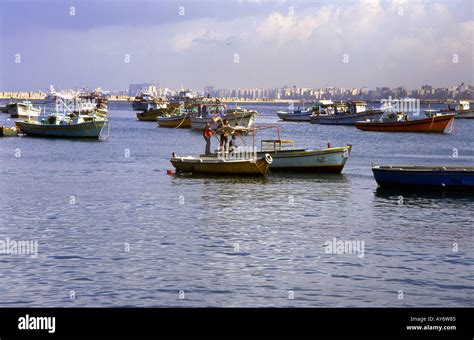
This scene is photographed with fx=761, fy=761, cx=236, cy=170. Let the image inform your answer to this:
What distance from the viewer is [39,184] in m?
42.6

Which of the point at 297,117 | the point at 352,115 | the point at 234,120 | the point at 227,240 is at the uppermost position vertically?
the point at 234,120

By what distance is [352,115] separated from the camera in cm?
12188

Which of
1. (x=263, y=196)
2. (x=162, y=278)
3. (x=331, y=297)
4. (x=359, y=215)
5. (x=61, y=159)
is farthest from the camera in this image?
(x=61, y=159)

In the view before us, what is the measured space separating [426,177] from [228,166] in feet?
38.7

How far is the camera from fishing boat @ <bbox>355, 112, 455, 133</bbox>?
321ft

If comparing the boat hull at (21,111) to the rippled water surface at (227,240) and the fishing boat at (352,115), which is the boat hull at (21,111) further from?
the rippled water surface at (227,240)

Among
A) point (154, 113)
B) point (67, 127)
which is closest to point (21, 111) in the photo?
point (154, 113)

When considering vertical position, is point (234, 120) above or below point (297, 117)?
above

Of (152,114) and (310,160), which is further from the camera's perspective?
(152,114)

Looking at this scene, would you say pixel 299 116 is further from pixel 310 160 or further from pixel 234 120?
pixel 310 160

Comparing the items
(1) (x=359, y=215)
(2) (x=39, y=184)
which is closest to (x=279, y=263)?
(1) (x=359, y=215)

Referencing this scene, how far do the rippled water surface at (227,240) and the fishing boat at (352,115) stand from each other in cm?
7097
